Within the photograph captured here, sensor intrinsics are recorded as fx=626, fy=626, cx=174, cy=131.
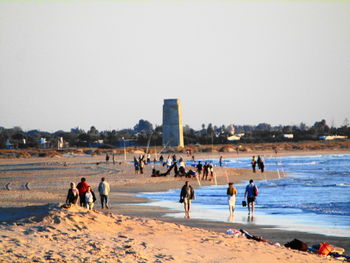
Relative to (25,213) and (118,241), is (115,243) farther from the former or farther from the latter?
(25,213)

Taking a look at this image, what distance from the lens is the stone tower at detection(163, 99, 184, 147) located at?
417 ft

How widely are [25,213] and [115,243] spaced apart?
4.84 metres

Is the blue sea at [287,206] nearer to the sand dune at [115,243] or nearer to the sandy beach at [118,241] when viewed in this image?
the sandy beach at [118,241]

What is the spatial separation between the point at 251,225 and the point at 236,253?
20.0ft

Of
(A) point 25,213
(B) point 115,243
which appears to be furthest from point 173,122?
(B) point 115,243

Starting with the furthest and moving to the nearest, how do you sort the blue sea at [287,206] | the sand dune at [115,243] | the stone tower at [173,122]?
the stone tower at [173,122], the blue sea at [287,206], the sand dune at [115,243]

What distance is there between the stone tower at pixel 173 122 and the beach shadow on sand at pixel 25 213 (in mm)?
108347

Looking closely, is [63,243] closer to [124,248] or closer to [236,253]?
[124,248]

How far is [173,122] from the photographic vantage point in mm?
128000

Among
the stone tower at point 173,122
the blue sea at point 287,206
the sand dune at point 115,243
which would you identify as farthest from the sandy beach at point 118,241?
the stone tower at point 173,122

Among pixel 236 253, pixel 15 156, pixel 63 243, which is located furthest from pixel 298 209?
pixel 15 156

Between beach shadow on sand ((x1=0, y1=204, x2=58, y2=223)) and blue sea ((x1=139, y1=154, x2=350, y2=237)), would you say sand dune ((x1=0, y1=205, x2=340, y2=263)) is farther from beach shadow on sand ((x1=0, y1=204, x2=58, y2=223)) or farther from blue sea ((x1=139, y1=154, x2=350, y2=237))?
blue sea ((x1=139, y1=154, x2=350, y2=237))

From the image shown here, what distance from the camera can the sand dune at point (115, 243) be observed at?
448 inches

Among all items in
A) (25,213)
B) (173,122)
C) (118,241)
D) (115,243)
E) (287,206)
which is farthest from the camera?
(173,122)
